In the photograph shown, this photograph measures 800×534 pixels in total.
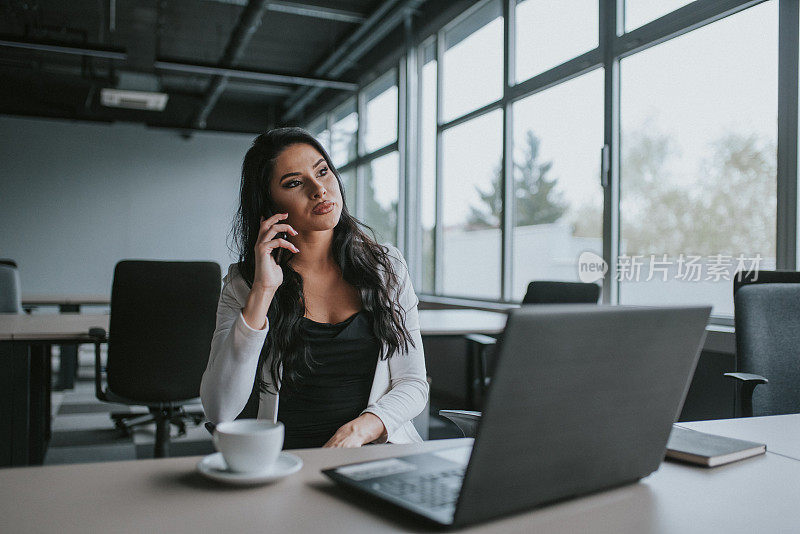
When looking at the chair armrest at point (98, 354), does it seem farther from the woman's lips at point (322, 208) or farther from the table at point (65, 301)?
the table at point (65, 301)

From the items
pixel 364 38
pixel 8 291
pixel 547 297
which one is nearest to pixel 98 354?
pixel 8 291

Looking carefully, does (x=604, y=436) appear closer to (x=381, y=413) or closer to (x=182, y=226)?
(x=381, y=413)

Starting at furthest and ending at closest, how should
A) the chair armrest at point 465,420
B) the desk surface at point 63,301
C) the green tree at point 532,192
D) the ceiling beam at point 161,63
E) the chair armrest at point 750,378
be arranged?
the ceiling beam at point 161,63 < the desk surface at point 63,301 < the green tree at point 532,192 < the chair armrest at point 750,378 < the chair armrest at point 465,420

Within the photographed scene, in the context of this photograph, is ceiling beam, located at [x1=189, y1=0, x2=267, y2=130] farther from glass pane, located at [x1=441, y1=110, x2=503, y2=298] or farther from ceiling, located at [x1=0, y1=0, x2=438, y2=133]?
glass pane, located at [x1=441, y1=110, x2=503, y2=298]

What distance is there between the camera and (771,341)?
1.98m

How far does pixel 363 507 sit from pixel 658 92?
334cm

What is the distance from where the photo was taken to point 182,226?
9.41m

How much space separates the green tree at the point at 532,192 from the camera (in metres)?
4.42

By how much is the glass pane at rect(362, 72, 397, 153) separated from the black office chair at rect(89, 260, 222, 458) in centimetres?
425

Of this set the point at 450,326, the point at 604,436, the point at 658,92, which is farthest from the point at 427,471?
the point at 658,92

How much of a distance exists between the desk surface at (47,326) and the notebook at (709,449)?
2.37m

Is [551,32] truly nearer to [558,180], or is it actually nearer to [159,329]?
[558,180]

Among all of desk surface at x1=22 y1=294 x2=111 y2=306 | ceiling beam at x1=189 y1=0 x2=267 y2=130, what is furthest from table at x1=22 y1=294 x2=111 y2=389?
ceiling beam at x1=189 y1=0 x2=267 y2=130

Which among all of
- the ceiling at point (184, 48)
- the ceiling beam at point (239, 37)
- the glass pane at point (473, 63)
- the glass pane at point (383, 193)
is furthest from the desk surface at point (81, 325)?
the ceiling beam at point (239, 37)
